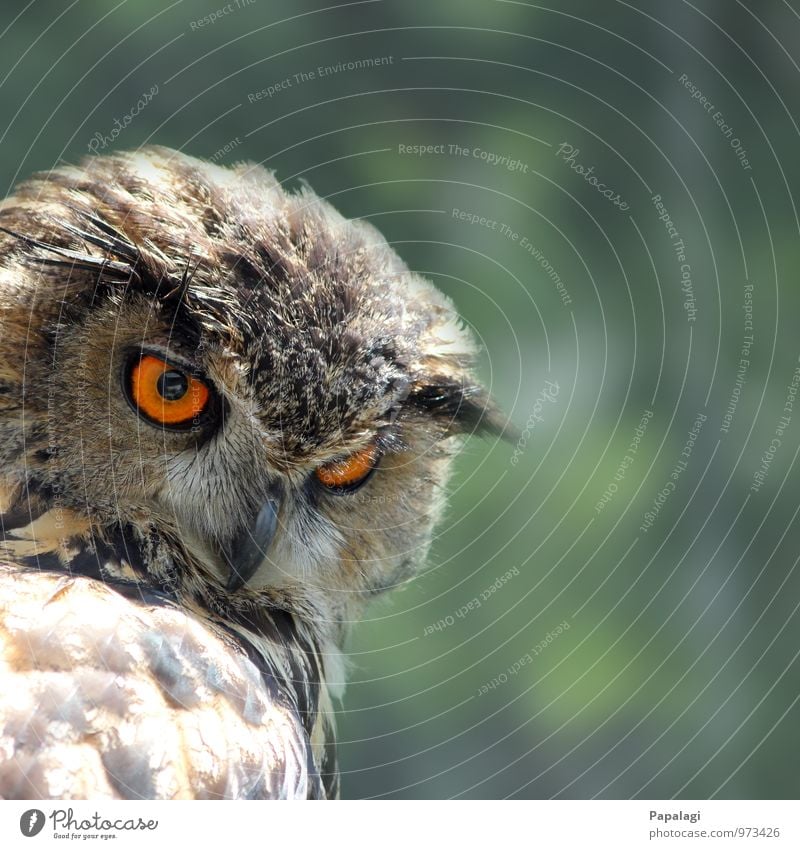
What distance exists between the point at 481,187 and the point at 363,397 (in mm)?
579

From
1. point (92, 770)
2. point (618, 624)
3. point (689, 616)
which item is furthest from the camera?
point (618, 624)

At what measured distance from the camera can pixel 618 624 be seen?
5.66 ft

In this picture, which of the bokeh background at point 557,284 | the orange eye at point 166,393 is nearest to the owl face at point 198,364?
the orange eye at point 166,393

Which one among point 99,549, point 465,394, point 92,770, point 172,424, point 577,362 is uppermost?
point 577,362

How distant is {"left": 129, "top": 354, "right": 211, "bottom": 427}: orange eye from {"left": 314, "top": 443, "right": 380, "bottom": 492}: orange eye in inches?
5.7

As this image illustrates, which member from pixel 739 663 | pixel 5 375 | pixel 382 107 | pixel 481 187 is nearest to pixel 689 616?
pixel 739 663

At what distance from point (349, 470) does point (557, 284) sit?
0.64m

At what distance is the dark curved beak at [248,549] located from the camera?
84cm

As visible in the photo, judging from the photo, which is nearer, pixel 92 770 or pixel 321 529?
pixel 92 770

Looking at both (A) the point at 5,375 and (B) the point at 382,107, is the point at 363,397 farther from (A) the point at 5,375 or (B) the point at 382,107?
(B) the point at 382,107
